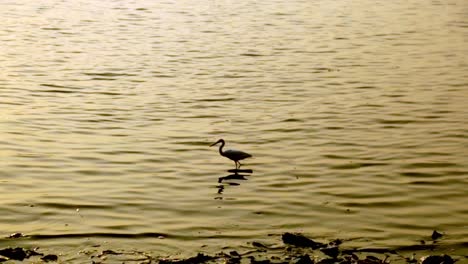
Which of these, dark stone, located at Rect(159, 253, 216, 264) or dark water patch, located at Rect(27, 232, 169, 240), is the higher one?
dark stone, located at Rect(159, 253, 216, 264)

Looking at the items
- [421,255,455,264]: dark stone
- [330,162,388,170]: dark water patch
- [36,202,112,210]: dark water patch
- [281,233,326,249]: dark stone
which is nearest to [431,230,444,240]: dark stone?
[421,255,455,264]: dark stone

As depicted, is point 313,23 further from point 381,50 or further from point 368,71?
point 368,71

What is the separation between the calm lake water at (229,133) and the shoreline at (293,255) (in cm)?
32

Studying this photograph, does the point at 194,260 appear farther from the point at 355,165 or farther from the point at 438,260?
the point at 355,165

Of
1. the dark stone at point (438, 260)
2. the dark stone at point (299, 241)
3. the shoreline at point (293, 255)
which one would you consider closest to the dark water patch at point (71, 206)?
the shoreline at point (293, 255)

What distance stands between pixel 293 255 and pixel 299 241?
50 cm

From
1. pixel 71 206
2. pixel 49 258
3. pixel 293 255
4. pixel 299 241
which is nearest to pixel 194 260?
pixel 293 255

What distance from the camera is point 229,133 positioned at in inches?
826

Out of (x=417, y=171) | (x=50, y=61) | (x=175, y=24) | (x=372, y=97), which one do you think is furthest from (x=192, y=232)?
(x=175, y=24)

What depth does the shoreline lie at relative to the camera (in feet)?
41.2

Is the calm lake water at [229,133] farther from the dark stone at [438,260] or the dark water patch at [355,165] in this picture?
the dark stone at [438,260]

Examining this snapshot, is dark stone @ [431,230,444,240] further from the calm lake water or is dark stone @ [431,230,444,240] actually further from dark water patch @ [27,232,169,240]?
dark water patch @ [27,232,169,240]

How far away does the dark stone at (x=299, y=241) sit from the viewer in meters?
13.2

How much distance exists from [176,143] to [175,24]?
20.9m
